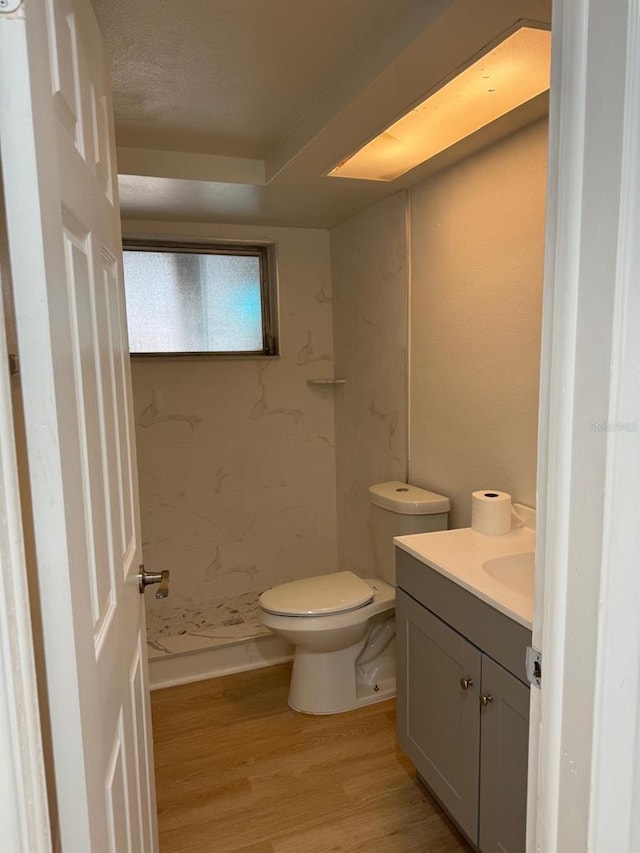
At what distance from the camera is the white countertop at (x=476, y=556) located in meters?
1.30

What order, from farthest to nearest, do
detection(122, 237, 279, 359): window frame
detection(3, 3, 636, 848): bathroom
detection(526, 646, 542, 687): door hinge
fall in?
detection(122, 237, 279, 359): window frame, detection(3, 3, 636, 848): bathroom, detection(526, 646, 542, 687): door hinge

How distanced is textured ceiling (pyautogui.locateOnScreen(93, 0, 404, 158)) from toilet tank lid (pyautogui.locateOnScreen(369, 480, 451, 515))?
140cm

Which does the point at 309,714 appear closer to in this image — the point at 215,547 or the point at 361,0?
the point at 215,547

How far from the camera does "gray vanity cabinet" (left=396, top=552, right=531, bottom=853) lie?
1299mm

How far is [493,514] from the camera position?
1.72 m

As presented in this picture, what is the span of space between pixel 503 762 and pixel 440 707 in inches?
11.4

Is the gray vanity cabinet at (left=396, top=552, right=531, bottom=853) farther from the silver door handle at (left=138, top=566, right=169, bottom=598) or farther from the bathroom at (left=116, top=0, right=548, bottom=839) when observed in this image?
the silver door handle at (left=138, top=566, right=169, bottom=598)

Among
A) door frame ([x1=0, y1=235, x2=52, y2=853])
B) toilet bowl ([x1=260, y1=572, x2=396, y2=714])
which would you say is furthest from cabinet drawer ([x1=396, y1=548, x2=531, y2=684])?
door frame ([x1=0, y1=235, x2=52, y2=853])

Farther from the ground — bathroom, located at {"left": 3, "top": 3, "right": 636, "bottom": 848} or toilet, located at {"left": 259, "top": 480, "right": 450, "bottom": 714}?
bathroom, located at {"left": 3, "top": 3, "right": 636, "bottom": 848}

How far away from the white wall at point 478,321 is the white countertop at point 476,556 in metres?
0.17

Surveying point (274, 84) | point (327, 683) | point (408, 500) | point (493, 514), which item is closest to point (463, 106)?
point (274, 84)

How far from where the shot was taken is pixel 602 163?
65 centimetres

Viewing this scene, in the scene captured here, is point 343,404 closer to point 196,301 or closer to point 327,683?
point 196,301

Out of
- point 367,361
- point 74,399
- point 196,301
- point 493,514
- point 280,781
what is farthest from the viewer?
point 196,301
